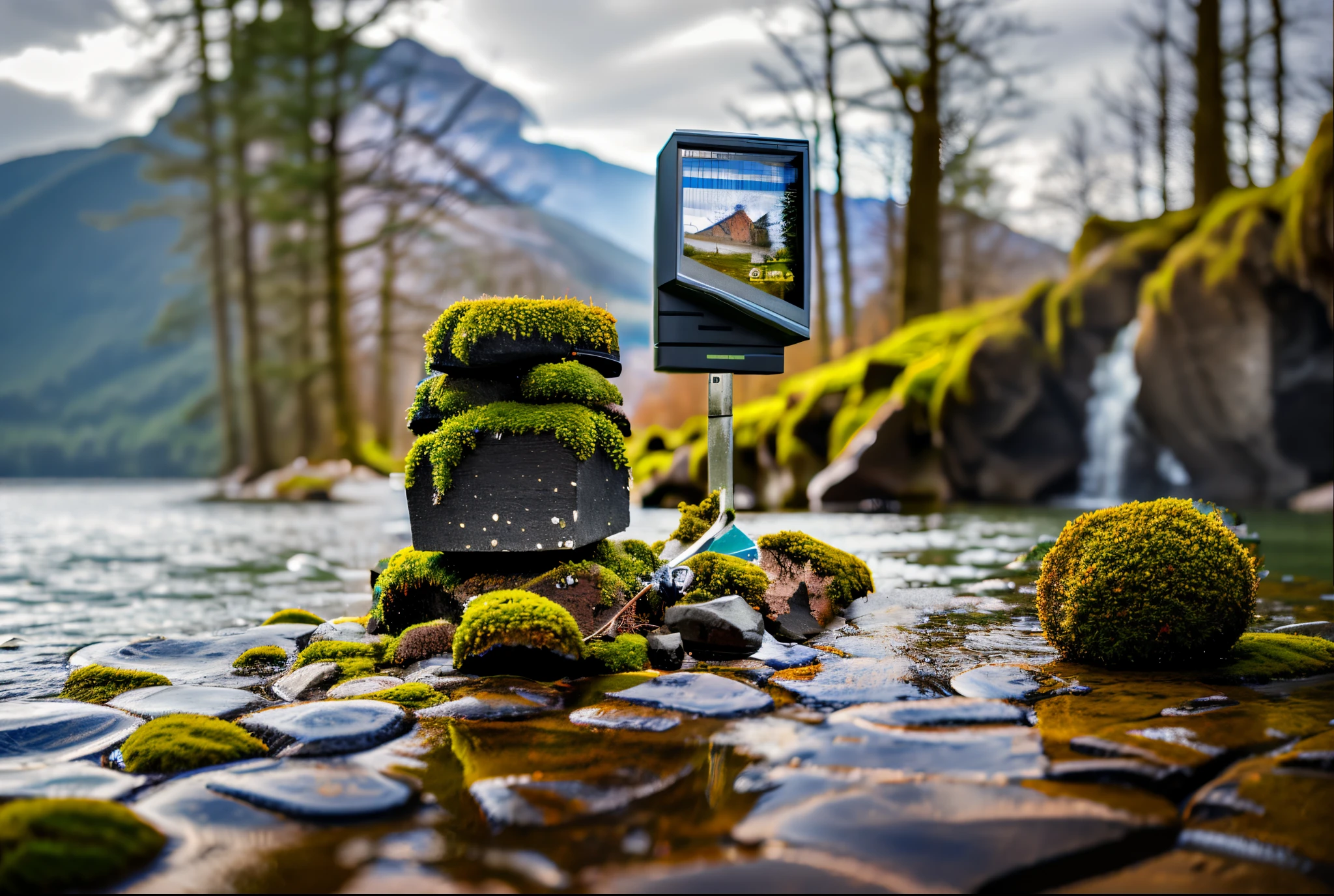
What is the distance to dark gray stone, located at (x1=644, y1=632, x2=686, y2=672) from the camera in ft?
13.9

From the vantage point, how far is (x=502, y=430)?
4695 mm

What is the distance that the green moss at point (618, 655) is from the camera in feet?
13.3

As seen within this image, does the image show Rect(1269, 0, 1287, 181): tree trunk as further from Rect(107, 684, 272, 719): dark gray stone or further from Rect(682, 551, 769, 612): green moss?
Rect(107, 684, 272, 719): dark gray stone

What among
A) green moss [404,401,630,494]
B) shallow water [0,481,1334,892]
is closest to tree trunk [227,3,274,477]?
shallow water [0,481,1334,892]

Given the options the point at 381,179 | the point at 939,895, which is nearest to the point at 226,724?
the point at 939,895

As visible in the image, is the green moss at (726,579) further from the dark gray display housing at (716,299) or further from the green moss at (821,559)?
the dark gray display housing at (716,299)

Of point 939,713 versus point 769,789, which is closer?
point 769,789

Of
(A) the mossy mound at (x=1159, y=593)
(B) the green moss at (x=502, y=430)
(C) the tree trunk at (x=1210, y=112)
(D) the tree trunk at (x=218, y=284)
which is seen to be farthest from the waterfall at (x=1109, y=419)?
(D) the tree trunk at (x=218, y=284)

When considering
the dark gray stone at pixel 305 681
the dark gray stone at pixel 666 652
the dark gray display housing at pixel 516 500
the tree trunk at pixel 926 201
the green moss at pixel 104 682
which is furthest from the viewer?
the tree trunk at pixel 926 201

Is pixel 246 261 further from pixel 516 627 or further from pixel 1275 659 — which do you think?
pixel 1275 659

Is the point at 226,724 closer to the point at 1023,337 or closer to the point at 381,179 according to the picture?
the point at 1023,337

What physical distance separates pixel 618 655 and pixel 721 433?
1.81 m

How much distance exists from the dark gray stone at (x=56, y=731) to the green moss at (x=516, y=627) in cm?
132

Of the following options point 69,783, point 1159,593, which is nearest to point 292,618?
point 69,783
